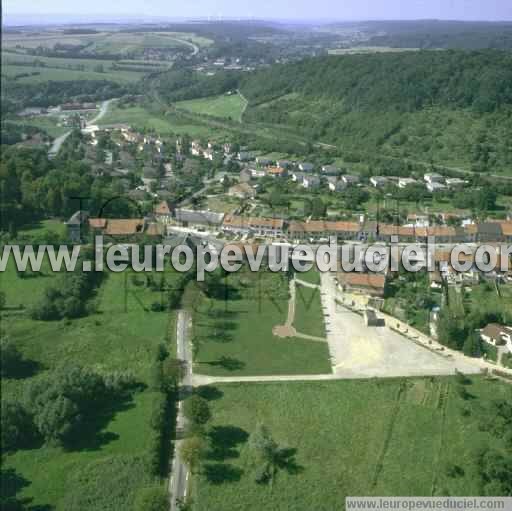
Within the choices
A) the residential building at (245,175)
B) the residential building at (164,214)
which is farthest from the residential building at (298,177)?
the residential building at (164,214)

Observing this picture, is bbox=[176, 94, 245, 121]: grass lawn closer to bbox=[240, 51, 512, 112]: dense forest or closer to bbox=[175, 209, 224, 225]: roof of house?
bbox=[240, 51, 512, 112]: dense forest

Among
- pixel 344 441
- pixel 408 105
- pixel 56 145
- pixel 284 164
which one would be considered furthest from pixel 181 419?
pixel 408 105

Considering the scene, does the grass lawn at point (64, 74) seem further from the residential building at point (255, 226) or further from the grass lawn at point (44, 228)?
the residential building at point (255, 226)

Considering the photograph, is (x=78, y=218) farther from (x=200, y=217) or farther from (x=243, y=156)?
(x=243, y=156)

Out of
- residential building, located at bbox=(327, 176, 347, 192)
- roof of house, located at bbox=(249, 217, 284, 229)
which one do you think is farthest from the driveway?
residential building, located at bbox=(327, 176, 347, 192)

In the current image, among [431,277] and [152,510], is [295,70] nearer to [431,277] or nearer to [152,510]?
[431,277]
